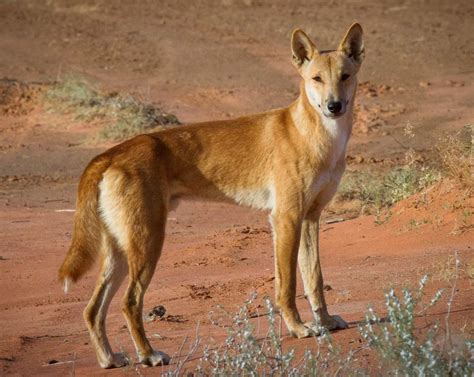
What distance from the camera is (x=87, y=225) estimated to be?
652 centimetres

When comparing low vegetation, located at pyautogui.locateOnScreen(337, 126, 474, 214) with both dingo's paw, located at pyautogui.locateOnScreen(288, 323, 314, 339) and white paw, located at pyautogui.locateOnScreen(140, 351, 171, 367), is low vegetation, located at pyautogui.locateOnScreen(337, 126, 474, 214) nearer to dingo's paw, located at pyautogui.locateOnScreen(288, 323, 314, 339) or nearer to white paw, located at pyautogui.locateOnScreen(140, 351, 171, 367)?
dingo's paw, located at pyautogui.locateOnScreen(288, 323, 314, 339)

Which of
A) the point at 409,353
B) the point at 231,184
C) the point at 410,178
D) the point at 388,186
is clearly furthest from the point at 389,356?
the point at 388,186

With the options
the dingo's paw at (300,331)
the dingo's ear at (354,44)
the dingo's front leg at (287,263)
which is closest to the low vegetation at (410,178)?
the dingo's ear at (354,44)

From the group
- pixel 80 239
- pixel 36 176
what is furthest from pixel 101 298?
pixel 36 176

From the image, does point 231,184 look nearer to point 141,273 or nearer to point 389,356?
point 141,273

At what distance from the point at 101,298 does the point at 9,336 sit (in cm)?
115

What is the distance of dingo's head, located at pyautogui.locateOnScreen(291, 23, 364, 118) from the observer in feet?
22.5

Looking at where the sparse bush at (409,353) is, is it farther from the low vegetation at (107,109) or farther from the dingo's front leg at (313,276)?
the low vegetation at (107,109)

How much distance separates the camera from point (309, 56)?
7.26 metres

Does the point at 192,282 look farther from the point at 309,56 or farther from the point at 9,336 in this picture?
the point at 309,56

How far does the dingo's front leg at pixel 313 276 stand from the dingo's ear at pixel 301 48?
110cm

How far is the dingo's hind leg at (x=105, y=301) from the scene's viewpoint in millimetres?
6457

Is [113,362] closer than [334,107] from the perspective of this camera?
Yes

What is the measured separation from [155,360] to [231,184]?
4.63 ft
